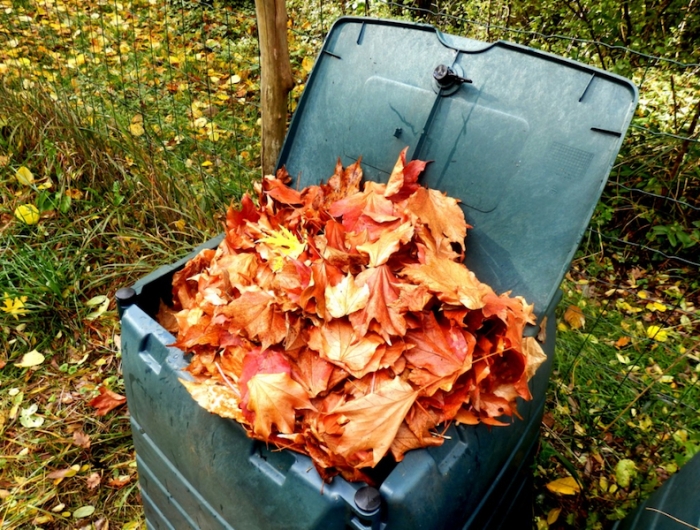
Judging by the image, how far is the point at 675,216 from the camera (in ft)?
9.66

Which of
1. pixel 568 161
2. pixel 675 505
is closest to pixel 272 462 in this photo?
pixel 675 505

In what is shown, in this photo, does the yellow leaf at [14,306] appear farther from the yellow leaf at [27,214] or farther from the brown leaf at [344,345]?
the brown leaf at [344,345]

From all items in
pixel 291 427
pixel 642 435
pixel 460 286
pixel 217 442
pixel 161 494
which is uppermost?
pixel 460 286

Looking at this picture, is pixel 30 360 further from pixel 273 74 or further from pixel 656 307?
pixel 656 307

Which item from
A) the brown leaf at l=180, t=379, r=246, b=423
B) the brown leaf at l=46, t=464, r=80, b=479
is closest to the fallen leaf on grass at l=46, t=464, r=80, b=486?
the brown leaf at l=46, t=464, r=80, b=479

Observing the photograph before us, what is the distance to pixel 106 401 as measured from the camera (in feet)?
7.06

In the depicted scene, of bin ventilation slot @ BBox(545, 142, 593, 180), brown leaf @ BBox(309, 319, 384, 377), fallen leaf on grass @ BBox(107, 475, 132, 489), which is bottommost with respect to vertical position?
fallen leaf on grass @ BBox(107, 475, 132, 489)

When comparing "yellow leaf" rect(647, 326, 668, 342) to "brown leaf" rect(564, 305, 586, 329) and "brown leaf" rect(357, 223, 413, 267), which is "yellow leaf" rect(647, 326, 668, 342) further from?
"brown leaf" rect(357, 223, 413, 267)

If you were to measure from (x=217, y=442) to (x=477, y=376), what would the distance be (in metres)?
0.56

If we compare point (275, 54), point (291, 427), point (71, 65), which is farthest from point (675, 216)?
point (71, 65)

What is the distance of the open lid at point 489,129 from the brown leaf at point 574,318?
124 cm

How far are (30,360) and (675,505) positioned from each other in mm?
2371

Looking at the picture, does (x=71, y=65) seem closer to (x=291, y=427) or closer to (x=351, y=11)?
(x=351, y=11)

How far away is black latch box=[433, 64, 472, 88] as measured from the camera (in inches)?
55.7
